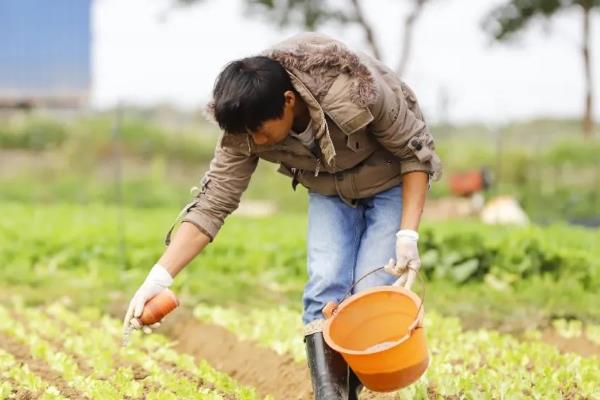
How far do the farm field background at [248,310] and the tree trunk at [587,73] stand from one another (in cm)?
451

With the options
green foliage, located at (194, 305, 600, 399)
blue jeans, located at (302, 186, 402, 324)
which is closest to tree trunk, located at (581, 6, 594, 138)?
green foliage, located at (194, 305, 600, 399)

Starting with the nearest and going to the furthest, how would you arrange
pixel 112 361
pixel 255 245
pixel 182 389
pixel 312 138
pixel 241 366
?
pixel 312 138
pixel 182 389
pixel 112 361
pixel 241 366
pixel 255 245

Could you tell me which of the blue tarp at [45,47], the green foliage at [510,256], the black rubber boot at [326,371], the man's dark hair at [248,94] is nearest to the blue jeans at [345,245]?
the black rubber boot at [326,371]

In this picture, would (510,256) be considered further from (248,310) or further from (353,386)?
(353,386)

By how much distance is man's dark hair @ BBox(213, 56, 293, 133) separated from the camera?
3197 millimetres

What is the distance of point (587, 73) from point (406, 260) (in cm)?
1568

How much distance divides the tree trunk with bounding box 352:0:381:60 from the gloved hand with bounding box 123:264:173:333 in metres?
14.5

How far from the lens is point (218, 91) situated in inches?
128

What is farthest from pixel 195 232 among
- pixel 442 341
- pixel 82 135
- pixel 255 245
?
pixel 82 135

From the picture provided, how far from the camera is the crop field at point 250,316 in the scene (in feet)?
14.0

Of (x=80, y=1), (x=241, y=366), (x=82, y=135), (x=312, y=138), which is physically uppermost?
(x=312, y=138)

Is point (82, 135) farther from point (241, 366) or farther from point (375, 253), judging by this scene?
point (375, 253)

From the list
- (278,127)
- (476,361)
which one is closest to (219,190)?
(278,127)

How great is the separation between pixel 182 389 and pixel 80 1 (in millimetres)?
16488
